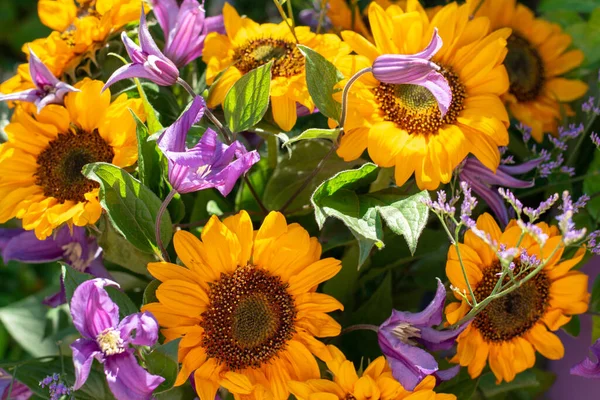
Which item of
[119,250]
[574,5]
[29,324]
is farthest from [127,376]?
[574,5]

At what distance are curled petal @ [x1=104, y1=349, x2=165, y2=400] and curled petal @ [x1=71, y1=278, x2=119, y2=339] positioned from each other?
0.6 inches

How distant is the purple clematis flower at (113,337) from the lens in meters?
0.36

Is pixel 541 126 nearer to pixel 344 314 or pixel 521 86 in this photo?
pixel 521 86

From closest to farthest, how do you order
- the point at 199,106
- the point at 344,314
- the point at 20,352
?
the point at 199,106 → the point at 344,314 → the point at 20,352

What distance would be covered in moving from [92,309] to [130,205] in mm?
74

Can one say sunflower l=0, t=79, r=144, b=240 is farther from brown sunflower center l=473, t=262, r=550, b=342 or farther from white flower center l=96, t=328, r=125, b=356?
brown sunflower center l=473, t=262, r=550, b=342

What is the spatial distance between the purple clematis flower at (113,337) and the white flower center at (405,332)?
0.14 metres

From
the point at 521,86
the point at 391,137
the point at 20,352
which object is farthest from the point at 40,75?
the point at 20,352

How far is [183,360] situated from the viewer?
1.36 feet

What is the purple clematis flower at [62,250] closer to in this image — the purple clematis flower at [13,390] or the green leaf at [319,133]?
the purple clematis flower at [13,390]

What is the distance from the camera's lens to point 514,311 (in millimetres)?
458

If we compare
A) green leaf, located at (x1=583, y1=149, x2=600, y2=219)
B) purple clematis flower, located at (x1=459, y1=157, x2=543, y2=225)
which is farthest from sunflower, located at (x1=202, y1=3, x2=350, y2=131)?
green leaf, located at (x1=583, y1=149, x2=600, y2=219)

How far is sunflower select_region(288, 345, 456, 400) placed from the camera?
1.32 ft

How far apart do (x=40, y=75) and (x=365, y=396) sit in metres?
0.27
